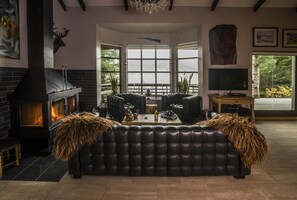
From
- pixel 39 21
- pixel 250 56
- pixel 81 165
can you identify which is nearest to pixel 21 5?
pixel 39 21

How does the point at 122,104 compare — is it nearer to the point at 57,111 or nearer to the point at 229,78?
the point at 57,111

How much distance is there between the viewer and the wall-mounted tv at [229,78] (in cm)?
832

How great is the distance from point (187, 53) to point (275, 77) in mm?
2801

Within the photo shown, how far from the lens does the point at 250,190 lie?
3.39 m

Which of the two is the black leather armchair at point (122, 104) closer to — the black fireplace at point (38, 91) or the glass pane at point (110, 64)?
the glass pane at point (110, 64)

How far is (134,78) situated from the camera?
32.5 ft

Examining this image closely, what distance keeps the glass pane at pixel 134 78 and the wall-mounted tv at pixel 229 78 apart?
8.44 ft

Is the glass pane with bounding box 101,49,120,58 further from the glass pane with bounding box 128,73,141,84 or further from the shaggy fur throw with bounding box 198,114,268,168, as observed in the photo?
the shaggy fur throw with bounding box 198,114,268,168

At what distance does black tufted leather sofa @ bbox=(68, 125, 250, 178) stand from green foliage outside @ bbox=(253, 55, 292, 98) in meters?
5.94

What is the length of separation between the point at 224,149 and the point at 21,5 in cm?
422

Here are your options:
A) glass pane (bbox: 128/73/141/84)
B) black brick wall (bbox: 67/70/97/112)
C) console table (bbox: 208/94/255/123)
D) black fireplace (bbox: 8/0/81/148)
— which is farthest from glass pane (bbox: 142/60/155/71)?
Answer: black fireplace (bbox: 8/0/81/148)

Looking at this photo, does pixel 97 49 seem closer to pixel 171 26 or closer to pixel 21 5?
pixel 171 26

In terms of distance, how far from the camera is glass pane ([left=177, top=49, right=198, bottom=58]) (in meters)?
9.30

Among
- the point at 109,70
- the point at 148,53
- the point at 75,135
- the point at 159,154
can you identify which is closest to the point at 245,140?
the point at 159,154
